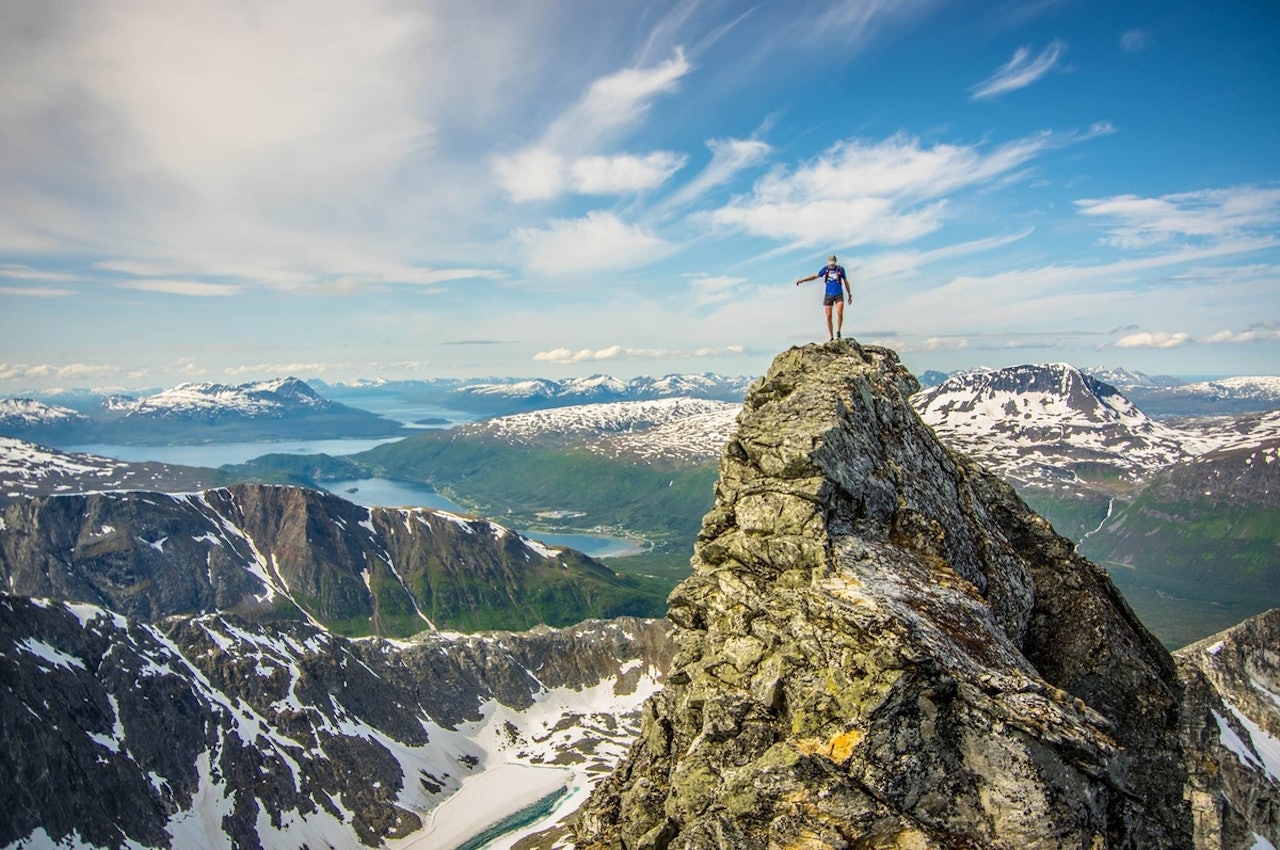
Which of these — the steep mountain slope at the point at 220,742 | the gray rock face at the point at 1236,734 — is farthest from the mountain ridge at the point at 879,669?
the steep mountain slope at the point at 220,742

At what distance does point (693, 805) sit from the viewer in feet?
64.4

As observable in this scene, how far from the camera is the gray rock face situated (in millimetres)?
46625

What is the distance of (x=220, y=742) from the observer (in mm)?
144875

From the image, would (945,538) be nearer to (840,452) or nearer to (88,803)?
(840,452)

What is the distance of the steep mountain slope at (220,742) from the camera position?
387 ft

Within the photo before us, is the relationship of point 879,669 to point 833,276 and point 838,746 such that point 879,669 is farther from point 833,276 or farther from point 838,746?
point 833,276

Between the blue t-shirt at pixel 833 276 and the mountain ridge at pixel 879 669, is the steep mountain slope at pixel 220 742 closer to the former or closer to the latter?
the mountain ridge at pixel 879 669

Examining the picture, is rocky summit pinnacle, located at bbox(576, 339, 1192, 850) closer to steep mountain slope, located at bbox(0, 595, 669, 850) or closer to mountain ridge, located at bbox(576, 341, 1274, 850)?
mountain ridge, located at bbox(576, 341, 1274, 850)

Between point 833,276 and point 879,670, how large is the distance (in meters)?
21.9

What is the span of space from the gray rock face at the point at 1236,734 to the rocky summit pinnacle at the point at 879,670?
11.8 metres

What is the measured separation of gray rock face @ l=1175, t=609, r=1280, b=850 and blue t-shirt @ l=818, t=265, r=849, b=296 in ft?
88.2

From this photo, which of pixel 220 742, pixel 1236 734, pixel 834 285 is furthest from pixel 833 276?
pixel 220 742

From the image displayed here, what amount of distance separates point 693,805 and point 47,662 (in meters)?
168

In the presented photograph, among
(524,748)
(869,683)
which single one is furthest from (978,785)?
(524,748)
